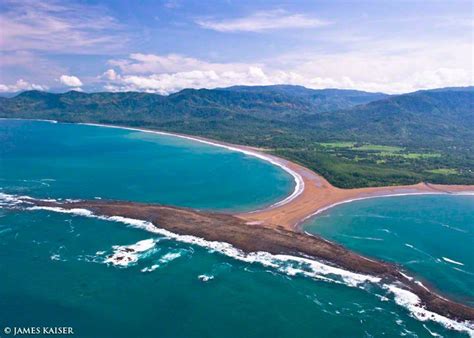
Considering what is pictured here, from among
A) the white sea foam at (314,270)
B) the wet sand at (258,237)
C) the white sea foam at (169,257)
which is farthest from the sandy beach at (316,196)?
the white sea foam at (169,257)

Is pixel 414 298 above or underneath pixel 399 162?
underneath

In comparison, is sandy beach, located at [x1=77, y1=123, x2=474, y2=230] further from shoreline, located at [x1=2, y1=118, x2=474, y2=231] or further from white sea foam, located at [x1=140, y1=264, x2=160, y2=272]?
white sea foam, located at [x1=140, y1=264, x2=160, y2=272]

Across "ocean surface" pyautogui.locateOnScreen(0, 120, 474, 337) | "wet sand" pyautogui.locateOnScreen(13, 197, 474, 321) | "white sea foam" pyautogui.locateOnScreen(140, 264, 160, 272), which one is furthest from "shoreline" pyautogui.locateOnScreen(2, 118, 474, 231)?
"white sea foam" pyautogui.locateOnScreen(140, 264, 160, 272)

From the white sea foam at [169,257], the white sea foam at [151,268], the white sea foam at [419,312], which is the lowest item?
the white sea foam at [419,312]

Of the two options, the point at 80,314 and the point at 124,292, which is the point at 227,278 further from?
the point at 80,314

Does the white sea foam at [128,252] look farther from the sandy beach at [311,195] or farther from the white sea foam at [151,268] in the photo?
the sandy beach at [311,195]

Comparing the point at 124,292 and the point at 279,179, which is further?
the point at 279,179

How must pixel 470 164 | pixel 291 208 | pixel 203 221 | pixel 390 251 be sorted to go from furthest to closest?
pixel 470 164 → pixel 291 208 → pixel 203 221 → pixel 390 251

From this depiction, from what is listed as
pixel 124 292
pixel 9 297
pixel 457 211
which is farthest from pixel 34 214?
pixel 457 211

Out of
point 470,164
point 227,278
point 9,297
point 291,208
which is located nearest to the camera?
point 9,297

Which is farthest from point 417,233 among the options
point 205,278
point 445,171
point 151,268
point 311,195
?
point 445,171
